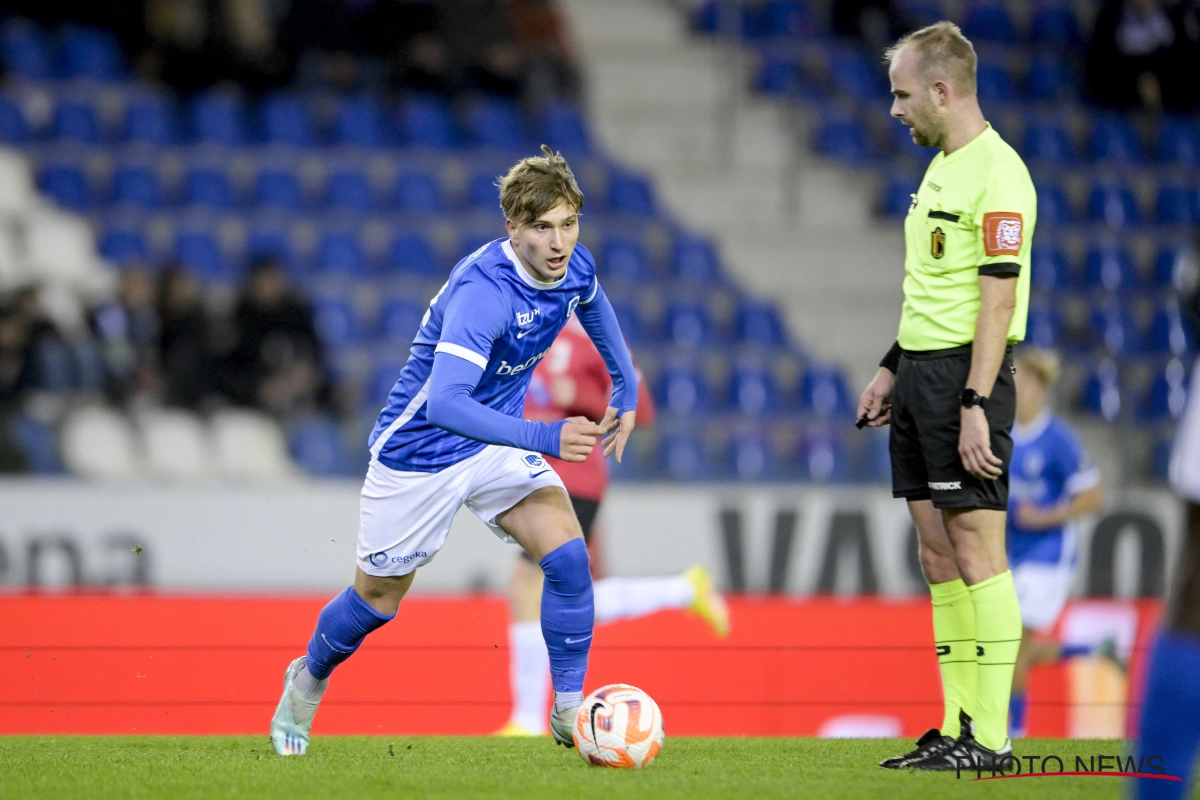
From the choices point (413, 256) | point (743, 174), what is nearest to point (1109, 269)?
point (743, 174)

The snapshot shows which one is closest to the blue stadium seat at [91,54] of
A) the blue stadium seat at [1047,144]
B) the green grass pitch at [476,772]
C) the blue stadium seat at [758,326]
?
the blue stadium seat at [758,326]

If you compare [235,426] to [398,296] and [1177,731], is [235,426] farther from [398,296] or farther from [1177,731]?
[1177,731]

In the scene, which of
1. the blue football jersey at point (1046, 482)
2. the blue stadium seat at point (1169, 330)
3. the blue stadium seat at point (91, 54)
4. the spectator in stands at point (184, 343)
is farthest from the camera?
the blue stadium seat at point (91, 54)

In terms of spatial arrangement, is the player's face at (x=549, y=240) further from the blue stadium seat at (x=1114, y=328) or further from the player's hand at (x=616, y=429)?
the blue stadium seat at (x=1114, y=328)

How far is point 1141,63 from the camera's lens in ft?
37.7

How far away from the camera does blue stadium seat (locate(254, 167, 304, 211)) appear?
34.9ft

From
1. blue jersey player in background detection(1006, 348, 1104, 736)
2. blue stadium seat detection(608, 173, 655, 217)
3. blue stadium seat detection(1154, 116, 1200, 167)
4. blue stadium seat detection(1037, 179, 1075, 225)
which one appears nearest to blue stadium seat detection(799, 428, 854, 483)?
blue jersey player in background detection(1006, 348, 1104, 736)

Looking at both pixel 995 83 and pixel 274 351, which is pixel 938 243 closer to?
pixel 274 351

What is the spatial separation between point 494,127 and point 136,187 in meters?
2.73

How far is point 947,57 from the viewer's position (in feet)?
13.4

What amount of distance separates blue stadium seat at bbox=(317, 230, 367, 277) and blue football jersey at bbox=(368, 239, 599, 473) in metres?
6.04

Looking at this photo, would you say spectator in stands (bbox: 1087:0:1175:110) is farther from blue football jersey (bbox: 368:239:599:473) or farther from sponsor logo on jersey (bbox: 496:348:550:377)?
sponsor logo on jersey (bbox: 496:348:550:377)

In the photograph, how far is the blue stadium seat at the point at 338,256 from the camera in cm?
1038

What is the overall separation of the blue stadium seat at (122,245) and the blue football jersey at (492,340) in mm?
6145
